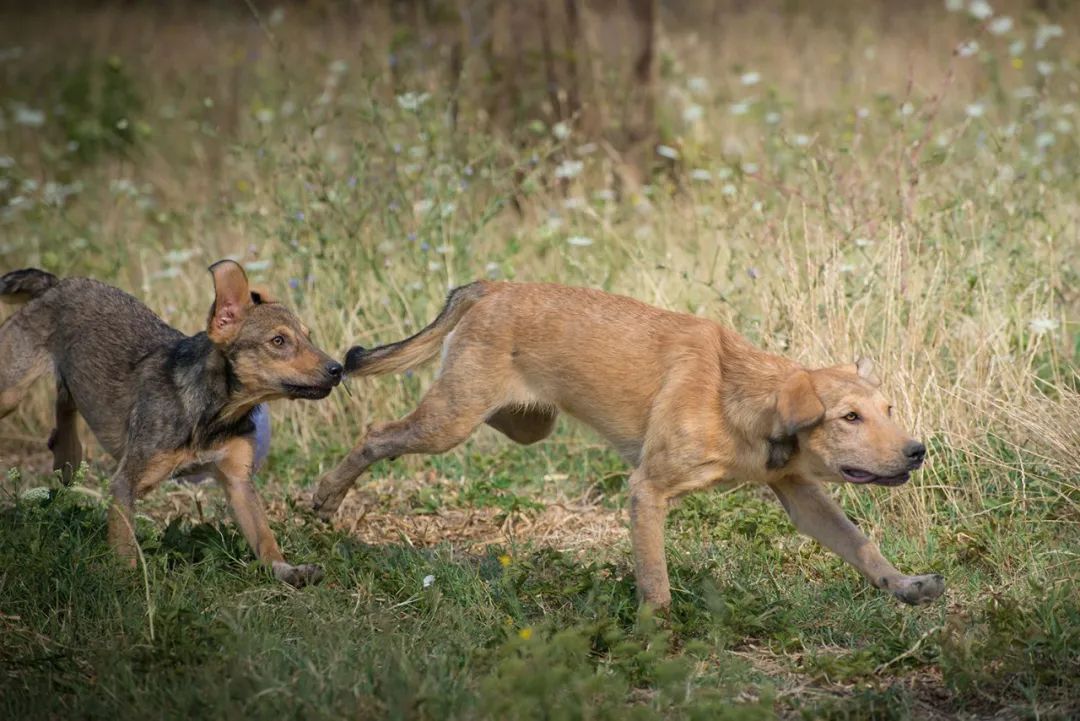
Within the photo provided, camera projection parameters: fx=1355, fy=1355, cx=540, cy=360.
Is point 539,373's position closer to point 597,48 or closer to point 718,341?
point 718,341

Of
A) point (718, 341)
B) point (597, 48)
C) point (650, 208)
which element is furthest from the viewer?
point (597, 48)

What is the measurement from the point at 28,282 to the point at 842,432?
15.1 feet

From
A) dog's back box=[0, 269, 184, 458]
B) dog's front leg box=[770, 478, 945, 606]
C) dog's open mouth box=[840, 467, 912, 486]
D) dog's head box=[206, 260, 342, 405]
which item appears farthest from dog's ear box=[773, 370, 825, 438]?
dog's back box=[0, 269, 184, 458]

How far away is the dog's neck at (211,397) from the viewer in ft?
21.1

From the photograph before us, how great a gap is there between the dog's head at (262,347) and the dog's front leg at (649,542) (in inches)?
60.1

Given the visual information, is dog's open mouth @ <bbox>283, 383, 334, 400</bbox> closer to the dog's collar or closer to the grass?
the grass

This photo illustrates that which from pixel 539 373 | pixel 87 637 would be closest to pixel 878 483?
pixel 539 373

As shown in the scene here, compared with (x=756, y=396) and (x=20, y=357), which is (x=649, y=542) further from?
(x=20, y=357)

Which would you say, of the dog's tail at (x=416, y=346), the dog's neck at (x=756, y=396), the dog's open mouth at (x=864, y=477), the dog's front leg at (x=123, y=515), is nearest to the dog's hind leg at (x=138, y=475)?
the dog's front leg at (x=123, y=515)

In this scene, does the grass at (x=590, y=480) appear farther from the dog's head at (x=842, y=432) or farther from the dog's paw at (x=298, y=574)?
the dog's head at (x=842, y=432)

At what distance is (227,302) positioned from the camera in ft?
21.0

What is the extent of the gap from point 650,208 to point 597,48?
8.01ft

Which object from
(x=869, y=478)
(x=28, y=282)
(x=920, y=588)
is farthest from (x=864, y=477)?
(x=28, y=282)

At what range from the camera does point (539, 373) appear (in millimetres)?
6414
